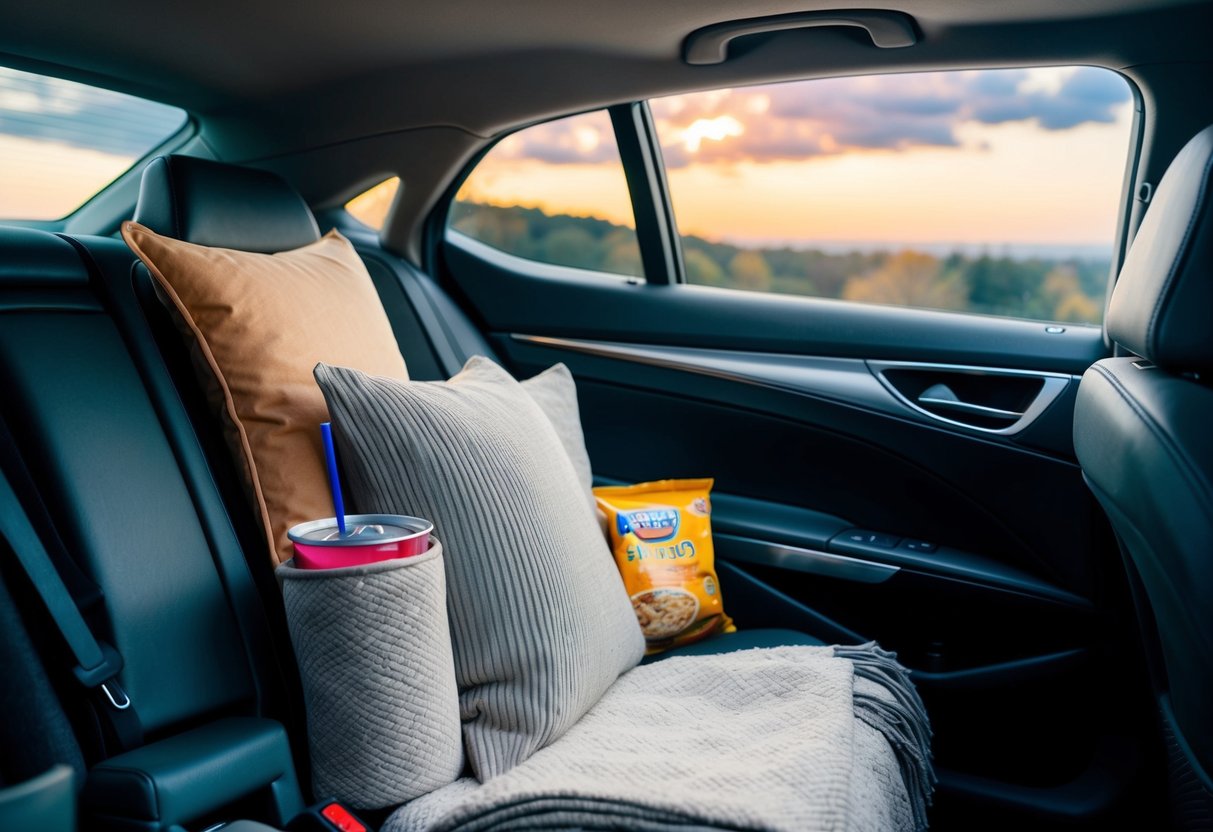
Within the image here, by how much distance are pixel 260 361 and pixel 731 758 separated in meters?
0.85

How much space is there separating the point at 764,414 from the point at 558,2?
100cm

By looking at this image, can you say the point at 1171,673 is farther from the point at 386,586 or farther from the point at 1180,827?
the point at 386,586

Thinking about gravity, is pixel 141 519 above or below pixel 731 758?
above

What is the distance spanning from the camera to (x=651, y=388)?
2389mm

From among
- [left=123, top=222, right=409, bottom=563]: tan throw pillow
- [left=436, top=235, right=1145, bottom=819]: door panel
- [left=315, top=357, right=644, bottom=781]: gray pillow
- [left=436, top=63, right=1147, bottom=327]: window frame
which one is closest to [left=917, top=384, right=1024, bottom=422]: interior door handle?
[left=436, top=235, right=1145, bottom=819]: door panel

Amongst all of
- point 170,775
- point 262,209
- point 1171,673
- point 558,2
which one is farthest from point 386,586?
point 558,2

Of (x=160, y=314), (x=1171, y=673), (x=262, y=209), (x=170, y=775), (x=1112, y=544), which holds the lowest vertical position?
(x=1112, y=544)

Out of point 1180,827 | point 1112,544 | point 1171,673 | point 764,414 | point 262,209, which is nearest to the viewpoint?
point 1171,673

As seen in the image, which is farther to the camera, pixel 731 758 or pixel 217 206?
pixel 217 206

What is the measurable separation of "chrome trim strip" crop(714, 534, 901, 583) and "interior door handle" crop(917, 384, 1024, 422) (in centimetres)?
37

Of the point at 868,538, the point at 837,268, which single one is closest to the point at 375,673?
the point at 868,538

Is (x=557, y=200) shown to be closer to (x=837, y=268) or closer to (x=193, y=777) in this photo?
(x=837, y=268)

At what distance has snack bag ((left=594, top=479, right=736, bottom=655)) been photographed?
180 cm

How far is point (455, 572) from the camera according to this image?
1.31m
